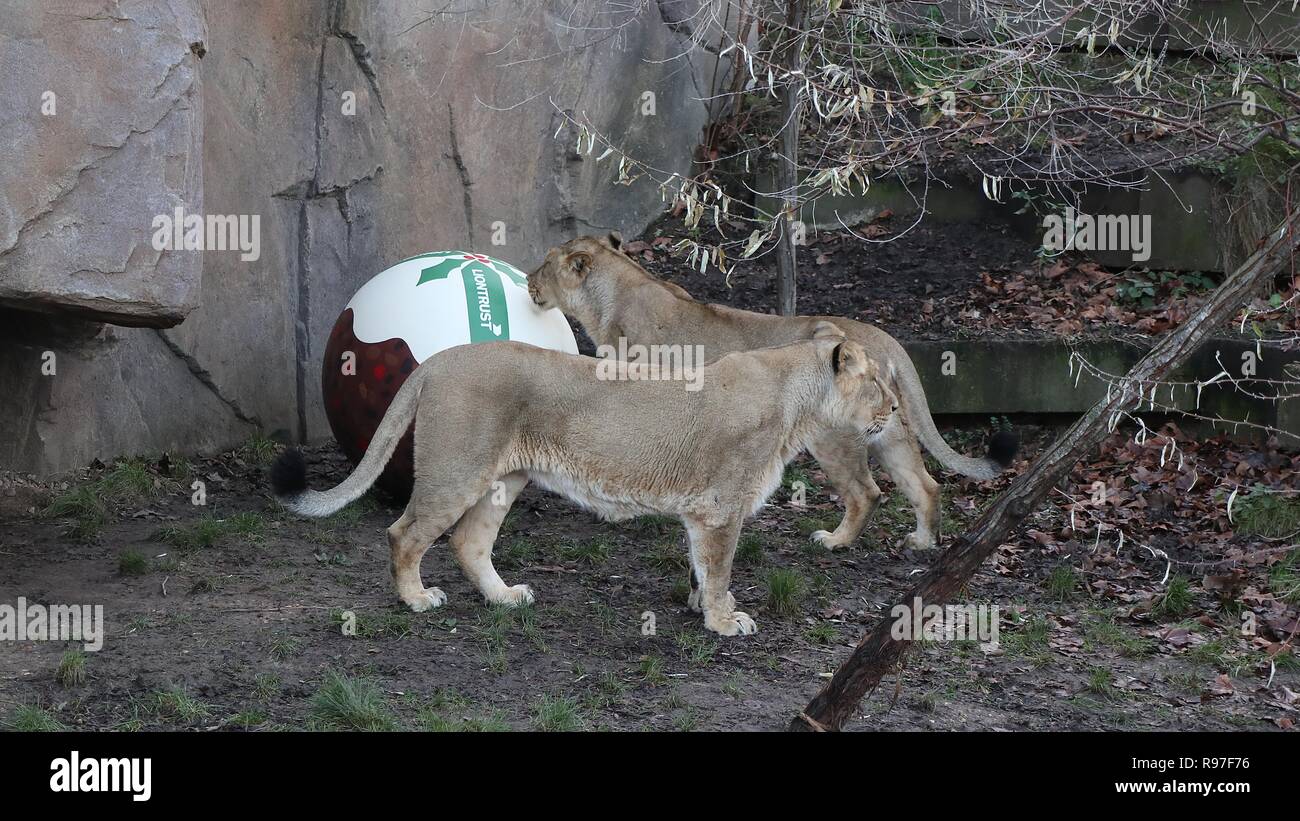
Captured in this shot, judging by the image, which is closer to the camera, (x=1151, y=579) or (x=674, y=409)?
(x=674, y=409)

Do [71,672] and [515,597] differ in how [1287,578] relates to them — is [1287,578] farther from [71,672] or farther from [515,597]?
[71,672]

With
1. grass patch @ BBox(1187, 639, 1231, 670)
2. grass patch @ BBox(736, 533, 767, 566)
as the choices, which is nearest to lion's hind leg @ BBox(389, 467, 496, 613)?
grass patch @ BBox(736, 533, 767, 566)

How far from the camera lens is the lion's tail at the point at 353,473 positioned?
236 inches

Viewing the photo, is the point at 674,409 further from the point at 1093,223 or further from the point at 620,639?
the point at 1093,223

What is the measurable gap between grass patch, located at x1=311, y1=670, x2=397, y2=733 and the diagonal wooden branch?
1.55m

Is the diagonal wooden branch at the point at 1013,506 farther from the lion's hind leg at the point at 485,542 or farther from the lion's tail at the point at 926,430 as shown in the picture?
the lion's tail at the point at 926,430

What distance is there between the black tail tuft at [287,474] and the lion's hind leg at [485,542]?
2.99 feet

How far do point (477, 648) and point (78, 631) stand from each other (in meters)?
1.73

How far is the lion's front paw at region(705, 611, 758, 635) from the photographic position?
6.43 m

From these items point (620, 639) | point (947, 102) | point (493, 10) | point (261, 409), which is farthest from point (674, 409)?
point (493, 10)

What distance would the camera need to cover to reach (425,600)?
6.50m

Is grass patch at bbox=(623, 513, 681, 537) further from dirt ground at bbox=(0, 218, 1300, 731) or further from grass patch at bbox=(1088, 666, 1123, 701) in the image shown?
grass patch at bbox=(1088, 666, 1123, 701)

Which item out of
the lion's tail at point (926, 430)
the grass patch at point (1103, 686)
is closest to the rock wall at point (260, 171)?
the lion's tail at point (926, 430)
